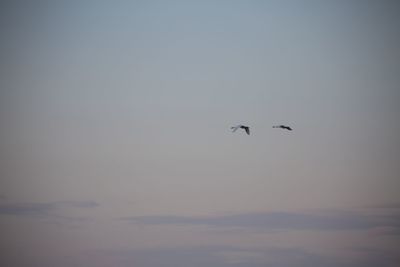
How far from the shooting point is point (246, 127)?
846 inches

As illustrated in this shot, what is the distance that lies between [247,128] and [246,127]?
17cm

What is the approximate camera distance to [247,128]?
2158 cm
